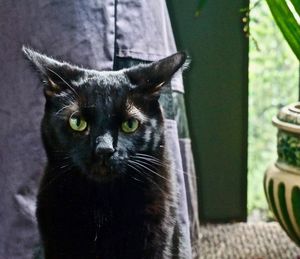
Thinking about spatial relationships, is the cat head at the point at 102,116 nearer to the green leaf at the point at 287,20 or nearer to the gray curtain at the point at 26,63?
the gray curtain at the point at 26,63

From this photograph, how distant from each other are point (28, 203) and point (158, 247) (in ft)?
0.50

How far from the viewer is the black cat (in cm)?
55

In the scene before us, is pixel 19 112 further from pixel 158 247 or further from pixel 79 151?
pixel 158 247

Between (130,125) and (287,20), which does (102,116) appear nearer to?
(130,125)

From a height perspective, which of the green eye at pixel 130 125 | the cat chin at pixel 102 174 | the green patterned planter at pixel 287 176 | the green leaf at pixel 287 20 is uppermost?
the green leaf at pixel 287 20

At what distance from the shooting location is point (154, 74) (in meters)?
0.58

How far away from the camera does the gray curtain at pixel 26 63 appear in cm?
59

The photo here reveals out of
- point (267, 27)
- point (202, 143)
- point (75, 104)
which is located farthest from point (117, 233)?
point (267, 27)

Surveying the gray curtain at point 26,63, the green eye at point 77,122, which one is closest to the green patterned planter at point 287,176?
the gray curtain at point 26,63

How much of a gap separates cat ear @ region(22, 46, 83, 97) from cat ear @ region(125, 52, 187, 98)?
59 millimetres

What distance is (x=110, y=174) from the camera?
22.0 inches

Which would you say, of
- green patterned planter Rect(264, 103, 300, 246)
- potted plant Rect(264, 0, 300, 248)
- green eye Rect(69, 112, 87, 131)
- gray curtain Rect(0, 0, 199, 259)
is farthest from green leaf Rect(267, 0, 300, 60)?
green eye Rect(69, 112, 87, 131)

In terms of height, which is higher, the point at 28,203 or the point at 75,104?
the point at 75,104

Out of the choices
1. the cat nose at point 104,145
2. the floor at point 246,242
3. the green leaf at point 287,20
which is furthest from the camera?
the floor at point 246,242
